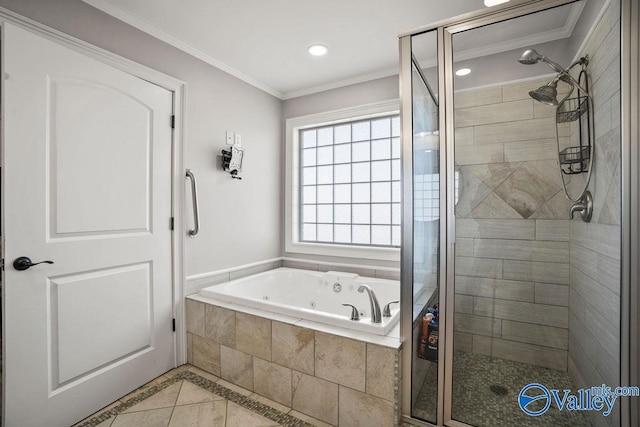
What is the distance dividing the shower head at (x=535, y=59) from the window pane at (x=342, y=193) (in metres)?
1.89

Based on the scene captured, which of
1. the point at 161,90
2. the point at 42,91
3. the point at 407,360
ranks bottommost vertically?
the point at 407,360

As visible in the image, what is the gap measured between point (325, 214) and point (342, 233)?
0.92 ft

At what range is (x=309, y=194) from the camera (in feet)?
11.3

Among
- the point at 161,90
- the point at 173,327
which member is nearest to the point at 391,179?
the point at 161,90

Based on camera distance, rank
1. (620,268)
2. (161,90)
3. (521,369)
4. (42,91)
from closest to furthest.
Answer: (620,268) → (521,369) → (42,91) → (161,90)

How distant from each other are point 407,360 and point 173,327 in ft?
5.60

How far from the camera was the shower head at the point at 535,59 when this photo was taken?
143 centimetres

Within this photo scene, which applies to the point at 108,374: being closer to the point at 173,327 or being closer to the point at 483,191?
the point at 173,327

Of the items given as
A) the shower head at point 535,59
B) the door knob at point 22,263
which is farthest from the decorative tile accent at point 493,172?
the door knob at point 22,263

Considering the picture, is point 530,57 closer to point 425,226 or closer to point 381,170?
point 425,226

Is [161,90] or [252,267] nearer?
[161,90]

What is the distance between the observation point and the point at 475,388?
1.58 metres

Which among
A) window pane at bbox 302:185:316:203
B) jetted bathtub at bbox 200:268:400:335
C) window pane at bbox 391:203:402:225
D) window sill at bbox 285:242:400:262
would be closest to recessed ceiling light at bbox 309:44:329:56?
window pane at bbox 302:185:316:203

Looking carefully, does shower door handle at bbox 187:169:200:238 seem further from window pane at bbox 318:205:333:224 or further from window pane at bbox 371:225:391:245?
window pane at bbox 371:225:391:245
